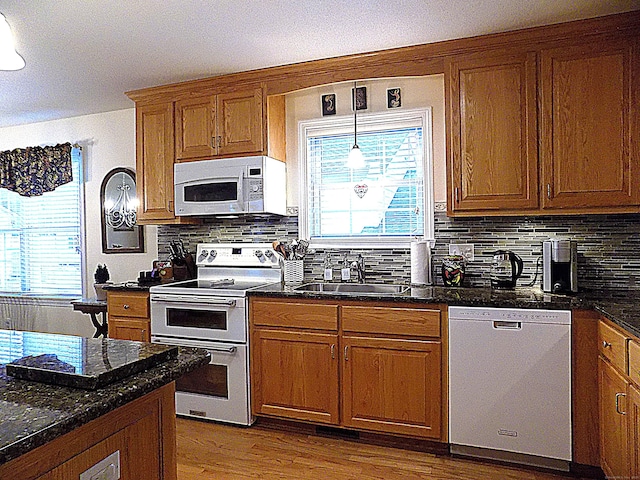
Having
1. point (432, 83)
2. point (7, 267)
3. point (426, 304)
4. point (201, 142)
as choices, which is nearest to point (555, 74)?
point (432, 83)

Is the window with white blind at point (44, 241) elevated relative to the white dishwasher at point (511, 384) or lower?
elevated

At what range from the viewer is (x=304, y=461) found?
2652 millimetres

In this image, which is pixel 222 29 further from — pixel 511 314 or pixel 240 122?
pixel 511 314

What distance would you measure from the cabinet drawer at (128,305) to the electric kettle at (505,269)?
230 cm

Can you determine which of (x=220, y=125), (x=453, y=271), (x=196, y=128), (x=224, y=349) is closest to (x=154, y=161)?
(x=196, y=128)

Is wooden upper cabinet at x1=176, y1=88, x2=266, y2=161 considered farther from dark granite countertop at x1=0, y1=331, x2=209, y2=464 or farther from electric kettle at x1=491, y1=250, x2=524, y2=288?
dark granite countertop at x1=0, y1=331, x2=209, y2=464

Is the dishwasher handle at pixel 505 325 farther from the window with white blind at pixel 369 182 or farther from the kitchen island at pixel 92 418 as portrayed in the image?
the kitchen island at pixel 92 418

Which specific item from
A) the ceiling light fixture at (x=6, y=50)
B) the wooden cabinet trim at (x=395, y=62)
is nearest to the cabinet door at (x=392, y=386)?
the wooden cabinet trim at (x=395, y=62)

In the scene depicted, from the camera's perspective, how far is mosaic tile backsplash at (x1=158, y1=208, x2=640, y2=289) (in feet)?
9.37

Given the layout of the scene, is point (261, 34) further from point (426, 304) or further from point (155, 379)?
point (155, 379)

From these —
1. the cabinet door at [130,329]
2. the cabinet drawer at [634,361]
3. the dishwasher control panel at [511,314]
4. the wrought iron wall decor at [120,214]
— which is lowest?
the cabinet door at [130,329]

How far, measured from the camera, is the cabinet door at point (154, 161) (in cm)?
366

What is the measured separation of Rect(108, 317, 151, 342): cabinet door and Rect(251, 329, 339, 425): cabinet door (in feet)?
2.79

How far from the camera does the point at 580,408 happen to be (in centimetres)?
239
